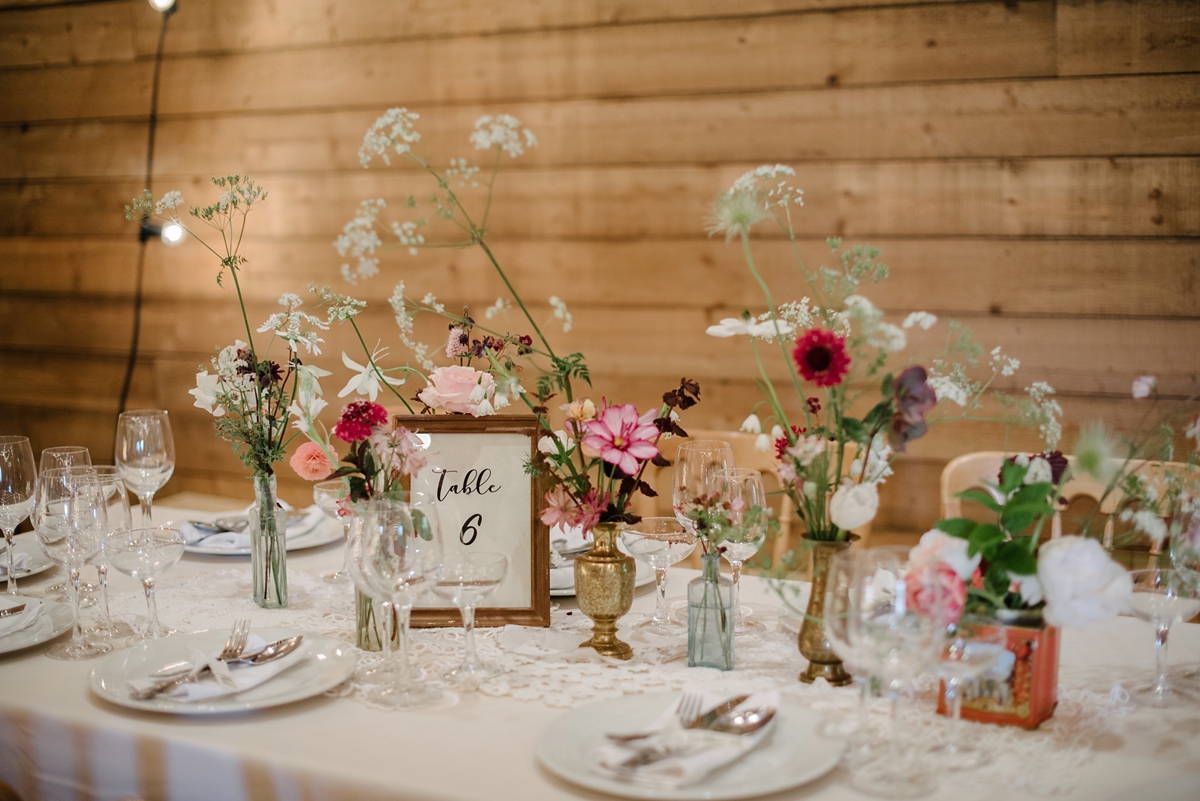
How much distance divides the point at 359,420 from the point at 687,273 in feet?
5.14

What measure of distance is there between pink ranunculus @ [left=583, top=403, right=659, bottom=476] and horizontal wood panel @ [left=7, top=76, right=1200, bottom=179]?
154 cm

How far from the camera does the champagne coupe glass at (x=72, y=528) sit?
3.96 feet

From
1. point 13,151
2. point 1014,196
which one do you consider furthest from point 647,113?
point 13,151

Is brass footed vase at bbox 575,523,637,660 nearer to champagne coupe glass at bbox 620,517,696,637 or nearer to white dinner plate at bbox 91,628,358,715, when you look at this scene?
champagne coupe glass at bbox 620,517,696,637

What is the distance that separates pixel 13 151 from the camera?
3.42m

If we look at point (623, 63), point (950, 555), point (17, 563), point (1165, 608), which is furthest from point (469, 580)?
point (623, 63)

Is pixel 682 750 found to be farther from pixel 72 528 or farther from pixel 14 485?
pixel 14 485

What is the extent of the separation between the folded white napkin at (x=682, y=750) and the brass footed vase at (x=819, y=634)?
0.14m

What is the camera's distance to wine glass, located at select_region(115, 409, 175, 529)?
1.53 meters

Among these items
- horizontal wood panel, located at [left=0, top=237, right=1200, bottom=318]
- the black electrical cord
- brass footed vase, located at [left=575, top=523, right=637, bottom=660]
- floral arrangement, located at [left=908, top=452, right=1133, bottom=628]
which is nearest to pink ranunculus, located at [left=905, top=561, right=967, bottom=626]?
floral arrangement, located at [left=908, top=452, right=1133, bottom=628]

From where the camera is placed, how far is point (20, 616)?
4.06 feet

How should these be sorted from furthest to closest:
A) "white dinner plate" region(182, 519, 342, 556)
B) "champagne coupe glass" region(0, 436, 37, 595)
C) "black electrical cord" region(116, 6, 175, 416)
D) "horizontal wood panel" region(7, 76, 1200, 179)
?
"black electrical cord" region(116, 6, 175, 416) → "horizontal wood panel" region(7, 76, 1200, 179) → "white dinner plate" region(182, 519, 342, 556) → "champagne coupe glass" region(0, 436, 37, 595)

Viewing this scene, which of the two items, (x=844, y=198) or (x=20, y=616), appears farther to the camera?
(x=844, y=198)

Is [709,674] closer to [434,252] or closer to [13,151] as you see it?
[434,252]
